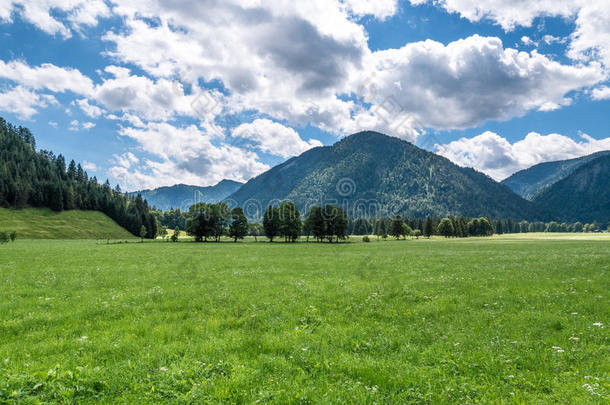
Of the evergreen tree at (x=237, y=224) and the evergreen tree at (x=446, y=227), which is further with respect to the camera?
the evergreen tree at (x=446, y=227)

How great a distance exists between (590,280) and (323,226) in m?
87.3

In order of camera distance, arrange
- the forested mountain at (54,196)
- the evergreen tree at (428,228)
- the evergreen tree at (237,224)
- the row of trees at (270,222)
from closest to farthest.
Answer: the row of trees at (270,222)
the evergreen tree at (237,224)
the forested mountain at (54,196)
the evergreen tree at (428,228)

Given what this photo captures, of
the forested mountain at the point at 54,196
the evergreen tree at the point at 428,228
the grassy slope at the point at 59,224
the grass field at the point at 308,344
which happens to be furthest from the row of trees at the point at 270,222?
the grass field at the point at 308,344

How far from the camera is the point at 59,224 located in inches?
5507

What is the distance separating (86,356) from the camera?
29.0 feet

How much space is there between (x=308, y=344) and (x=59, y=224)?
6946 inches

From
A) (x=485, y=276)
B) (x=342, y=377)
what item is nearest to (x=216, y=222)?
(x=485, y=276)

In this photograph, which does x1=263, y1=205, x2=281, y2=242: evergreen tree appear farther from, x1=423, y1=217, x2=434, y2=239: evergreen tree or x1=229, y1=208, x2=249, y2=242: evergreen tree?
x1=423, y1=217, x2=434, y2=239: evergreen tree

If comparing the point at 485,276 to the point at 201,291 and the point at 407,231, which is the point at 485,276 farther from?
the point at 407,231

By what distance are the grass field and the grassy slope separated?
14182cm

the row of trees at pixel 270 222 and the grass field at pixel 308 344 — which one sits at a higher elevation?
the row of trees at pixel 270 222

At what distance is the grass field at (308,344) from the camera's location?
23.5 feet

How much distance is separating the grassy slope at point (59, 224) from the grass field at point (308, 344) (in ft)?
465

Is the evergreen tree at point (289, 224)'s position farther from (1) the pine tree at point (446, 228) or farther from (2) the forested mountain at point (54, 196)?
(2) the forested mountain at point (54, 196)
